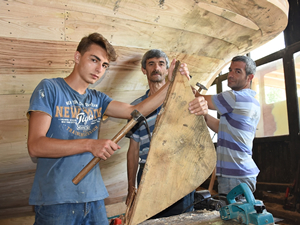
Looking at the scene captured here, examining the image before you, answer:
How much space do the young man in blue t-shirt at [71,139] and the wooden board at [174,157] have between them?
193mm

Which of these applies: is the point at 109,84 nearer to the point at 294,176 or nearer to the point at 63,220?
the point at 63,220

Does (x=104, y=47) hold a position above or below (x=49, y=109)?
above

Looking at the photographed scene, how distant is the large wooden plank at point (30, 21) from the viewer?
1.41 m

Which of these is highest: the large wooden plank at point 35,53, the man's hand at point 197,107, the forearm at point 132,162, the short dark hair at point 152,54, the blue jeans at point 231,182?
the short dark hair at point 152,54

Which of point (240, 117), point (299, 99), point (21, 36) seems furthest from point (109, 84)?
point (299, 99)

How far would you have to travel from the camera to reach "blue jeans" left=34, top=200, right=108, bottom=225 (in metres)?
1.31

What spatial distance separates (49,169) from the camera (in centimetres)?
137

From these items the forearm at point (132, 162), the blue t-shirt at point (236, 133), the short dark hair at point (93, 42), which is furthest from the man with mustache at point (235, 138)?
the short dark hair at point (93, 42)

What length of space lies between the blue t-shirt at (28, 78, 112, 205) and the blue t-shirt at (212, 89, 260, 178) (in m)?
1.00

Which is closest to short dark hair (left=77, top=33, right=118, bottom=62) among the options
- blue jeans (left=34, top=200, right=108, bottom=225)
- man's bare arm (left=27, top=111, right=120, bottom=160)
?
man's bare arm (left=27, top=111, right=120, bottom=160)

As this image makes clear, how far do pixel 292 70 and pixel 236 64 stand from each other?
8.87 feet

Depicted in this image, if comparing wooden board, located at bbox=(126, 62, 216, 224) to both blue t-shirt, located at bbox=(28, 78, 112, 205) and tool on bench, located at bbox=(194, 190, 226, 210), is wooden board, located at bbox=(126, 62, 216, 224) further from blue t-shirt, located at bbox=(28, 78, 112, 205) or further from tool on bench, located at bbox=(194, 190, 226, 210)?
blue t-shirt, located at bbox=(28, 78, 112, 205)

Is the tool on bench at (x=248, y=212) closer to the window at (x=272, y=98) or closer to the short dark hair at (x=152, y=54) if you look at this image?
the short dark hair at (x=152, y=54)

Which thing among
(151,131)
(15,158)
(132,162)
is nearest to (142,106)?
(151,131)
